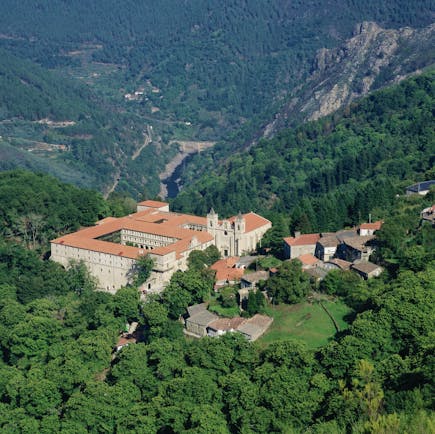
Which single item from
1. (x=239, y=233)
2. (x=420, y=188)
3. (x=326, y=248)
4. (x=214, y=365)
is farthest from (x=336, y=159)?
(x=214, y=365)

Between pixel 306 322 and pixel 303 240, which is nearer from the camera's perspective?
pixel 306 322

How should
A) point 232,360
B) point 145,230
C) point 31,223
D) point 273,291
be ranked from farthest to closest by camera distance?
point 31,223, point 145,230, point 273,291, point 232,360

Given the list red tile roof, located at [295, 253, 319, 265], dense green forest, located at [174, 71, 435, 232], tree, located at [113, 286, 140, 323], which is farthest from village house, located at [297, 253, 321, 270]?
dense green forest, located at [174, 71, 435, 232]

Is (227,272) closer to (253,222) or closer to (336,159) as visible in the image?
(253,222)

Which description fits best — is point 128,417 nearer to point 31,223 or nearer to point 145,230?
point 145,230

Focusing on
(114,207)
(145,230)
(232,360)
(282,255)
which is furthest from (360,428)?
(114,207)

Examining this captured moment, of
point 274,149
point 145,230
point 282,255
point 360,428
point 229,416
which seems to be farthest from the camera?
point 274,149
